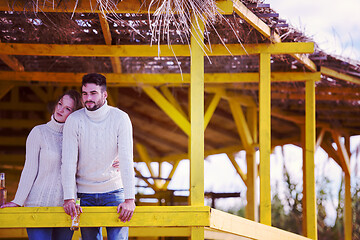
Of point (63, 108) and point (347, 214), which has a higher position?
point (63, 108)

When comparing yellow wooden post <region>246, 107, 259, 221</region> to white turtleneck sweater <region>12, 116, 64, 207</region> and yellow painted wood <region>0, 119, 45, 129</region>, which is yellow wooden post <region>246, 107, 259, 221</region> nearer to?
yellow painted wood <region>0, 119, 45, 129</region>

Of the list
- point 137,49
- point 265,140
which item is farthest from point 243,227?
point 137,49

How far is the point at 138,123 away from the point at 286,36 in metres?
6.41

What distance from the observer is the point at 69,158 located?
406cm

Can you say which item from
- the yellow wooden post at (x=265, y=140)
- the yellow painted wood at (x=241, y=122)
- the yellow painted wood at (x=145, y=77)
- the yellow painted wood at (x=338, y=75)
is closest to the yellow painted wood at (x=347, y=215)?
the yellow painted wood at (x=241, y=122)

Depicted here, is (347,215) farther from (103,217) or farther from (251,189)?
(103,217)

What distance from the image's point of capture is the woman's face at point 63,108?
4.36 m

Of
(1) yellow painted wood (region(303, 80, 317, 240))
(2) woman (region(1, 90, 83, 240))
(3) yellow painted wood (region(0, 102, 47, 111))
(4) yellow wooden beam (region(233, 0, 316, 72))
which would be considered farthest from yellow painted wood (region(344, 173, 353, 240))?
(2) woman (region(1, 90, 83, 240))

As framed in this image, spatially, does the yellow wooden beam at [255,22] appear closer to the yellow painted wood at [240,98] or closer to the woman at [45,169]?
the woman at [45,169]

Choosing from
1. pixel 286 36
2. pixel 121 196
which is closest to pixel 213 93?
pixel 286 36

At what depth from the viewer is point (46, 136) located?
14.1 feet

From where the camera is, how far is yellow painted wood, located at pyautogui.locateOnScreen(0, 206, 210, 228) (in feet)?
13.8

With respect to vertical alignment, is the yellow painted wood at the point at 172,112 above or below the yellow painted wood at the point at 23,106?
below

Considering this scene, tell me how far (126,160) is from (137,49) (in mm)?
2089
